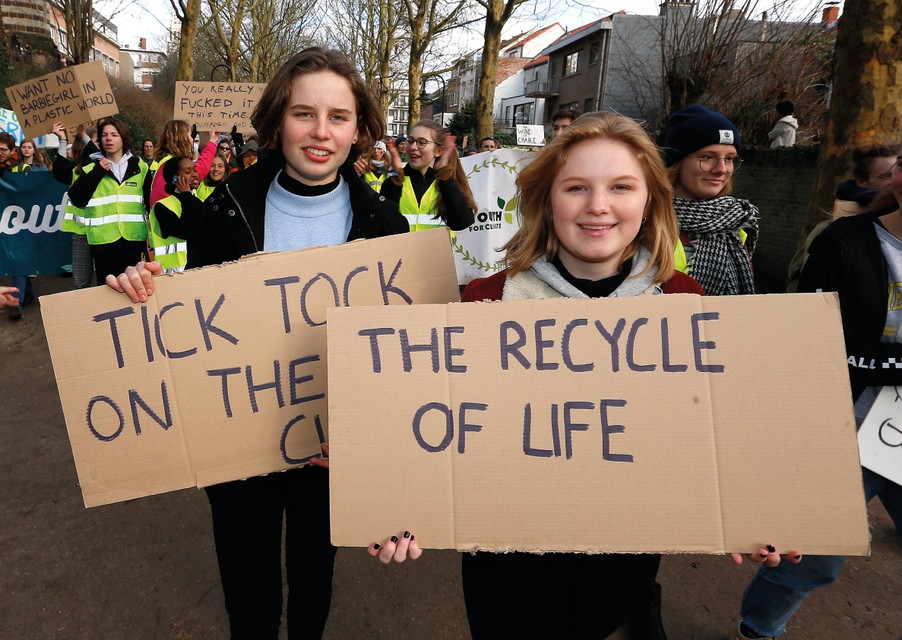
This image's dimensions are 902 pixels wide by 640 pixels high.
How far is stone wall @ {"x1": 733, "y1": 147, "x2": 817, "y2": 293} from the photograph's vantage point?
755cm

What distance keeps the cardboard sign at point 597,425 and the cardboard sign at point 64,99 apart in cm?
603

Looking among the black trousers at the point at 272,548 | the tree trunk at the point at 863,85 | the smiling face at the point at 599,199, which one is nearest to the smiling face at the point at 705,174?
the smiling face at the point at 599,199

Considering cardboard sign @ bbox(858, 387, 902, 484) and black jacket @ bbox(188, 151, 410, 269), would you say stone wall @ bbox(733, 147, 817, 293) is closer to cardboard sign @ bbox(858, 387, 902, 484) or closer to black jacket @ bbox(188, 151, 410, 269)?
cardboard sign @ bbox(858, 387, 902, 484)

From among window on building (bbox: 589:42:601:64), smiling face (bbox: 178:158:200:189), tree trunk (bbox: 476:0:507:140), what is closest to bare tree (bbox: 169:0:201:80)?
tree trunk (bbox: 476:0:507:140)

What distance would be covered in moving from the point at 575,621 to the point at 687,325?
85cm

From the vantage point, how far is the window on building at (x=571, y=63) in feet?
111

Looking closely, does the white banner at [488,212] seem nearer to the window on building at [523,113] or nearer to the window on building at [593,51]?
the window on building at [593,51]

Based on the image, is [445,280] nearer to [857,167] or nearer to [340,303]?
[340,303]

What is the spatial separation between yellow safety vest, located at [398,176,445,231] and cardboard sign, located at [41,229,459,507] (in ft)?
11.6

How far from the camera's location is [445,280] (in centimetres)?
158

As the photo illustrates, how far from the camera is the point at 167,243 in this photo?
4.93 m

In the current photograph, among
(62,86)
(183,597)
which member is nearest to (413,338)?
(183,597)

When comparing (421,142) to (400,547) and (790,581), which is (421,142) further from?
(400,547)

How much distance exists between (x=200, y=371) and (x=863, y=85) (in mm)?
4175
